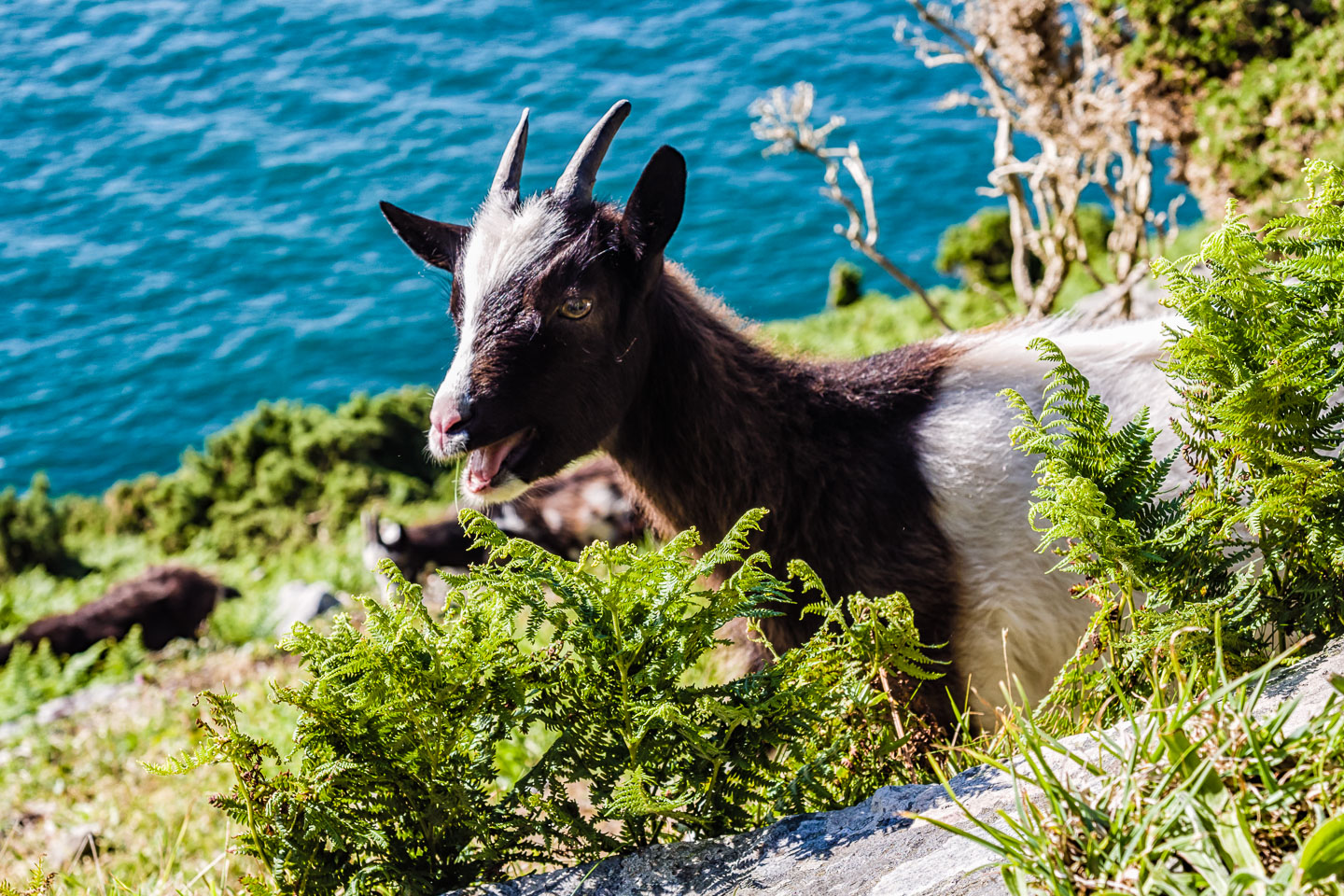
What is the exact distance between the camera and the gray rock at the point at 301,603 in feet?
33.1

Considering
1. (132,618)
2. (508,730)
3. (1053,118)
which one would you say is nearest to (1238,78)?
(1053,118)

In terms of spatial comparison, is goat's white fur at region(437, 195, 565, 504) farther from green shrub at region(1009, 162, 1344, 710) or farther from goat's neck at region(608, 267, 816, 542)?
green shrub at region(1009, 162, 1344, 710)

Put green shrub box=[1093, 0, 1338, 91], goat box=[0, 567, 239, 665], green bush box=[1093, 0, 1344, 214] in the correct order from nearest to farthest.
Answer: green bush box=[1093, 0, 1344, 214] → green shrub box=[1093, 0, 1338, 91] → goat box=[0, 567, 239, 665]

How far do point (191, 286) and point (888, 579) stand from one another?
2473cm

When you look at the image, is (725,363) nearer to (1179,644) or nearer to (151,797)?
(1179,644)

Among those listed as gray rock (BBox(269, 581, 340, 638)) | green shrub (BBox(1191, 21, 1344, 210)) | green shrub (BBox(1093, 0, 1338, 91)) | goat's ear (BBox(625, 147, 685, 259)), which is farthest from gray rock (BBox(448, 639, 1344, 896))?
green shrub (BBox(1093, 0, 1338, 91))

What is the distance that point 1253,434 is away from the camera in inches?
84.2

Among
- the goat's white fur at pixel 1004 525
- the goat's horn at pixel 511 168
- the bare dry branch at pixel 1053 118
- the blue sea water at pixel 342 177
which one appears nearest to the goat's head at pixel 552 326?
the goat's horn at pixel 511 168

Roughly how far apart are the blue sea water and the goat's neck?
1770cm

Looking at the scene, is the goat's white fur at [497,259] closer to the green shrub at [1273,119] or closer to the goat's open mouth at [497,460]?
the goat's open mouth at [497,460]

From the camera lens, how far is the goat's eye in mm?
3661

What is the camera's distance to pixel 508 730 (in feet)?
6.86

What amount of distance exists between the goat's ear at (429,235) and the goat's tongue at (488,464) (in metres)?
0.85

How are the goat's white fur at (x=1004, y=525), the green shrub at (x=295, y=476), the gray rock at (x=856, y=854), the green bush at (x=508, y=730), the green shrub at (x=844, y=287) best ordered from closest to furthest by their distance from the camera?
1. the gray rock at (x=856, y=854)
2. the green bush at (x=508, y=730)
3. the goat's white fur at (x=1004, y=525)
4. the green shrub at (x=295, y=476)
5. the green shrub at (x=844, y=287)
